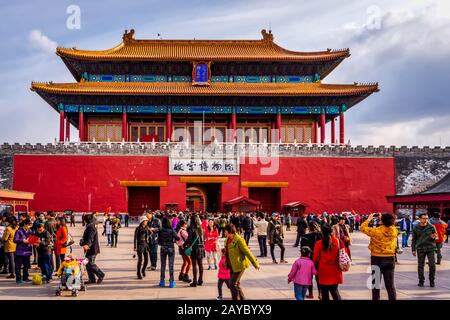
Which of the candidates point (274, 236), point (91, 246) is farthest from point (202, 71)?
point (91, 246)

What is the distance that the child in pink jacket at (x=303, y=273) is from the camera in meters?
6.91

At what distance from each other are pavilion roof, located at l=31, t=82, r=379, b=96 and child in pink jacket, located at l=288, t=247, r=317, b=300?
26505mm

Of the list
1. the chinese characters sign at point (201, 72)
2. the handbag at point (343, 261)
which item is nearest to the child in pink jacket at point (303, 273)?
the handbag at point (343, 261)

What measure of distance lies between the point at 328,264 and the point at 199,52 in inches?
1225

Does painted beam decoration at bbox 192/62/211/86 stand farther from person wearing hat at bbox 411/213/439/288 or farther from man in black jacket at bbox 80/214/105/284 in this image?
person wearing hat at bbox 411/213/439/288

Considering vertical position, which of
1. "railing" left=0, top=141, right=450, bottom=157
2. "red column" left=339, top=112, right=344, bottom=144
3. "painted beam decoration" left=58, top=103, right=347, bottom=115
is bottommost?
"railing" left=0, top=141, right=450, bottom=157

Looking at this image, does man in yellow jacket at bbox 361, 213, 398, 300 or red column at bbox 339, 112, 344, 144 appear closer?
man in yellow jacket at bbox 361, 213, 398, 300

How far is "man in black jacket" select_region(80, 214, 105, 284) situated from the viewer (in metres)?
9.69

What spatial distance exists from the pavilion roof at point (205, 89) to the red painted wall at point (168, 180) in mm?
4304

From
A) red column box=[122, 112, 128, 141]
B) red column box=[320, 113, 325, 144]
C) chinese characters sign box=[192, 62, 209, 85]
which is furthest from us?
chinese characters sign box=[192, 62, 209, 85]

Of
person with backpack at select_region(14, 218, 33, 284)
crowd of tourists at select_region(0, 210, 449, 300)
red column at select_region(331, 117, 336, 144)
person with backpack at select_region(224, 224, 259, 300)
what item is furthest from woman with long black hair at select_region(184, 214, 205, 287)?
red column at select_region(331, 117, 336, 144)

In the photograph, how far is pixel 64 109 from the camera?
112ft
